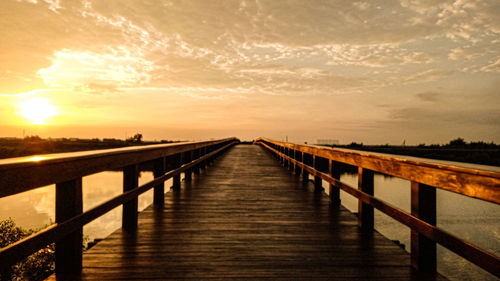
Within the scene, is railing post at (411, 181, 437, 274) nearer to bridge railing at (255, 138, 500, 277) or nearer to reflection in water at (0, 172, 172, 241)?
bridge railing at (255, 138, 500, 277)

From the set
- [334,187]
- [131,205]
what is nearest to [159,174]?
[131,205]

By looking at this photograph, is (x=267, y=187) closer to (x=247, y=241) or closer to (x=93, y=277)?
(x=247, y=241)

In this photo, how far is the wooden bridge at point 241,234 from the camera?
2.35 metres

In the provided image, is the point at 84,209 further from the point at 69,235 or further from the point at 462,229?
the point at 69,235

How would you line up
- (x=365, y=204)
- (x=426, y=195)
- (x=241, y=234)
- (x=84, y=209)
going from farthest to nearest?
(x=84, y=209), (x=365, y=204), (x=241, y=234), (x=426, y=195)

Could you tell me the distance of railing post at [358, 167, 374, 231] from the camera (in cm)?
430

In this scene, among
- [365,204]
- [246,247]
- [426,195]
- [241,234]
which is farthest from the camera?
[365,204]

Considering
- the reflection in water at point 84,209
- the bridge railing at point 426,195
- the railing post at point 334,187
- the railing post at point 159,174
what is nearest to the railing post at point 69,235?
the railing post at point 159,174

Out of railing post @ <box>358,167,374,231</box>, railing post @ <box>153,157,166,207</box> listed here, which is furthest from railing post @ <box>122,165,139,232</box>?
railing post @ <box>358,167,374,231</box>

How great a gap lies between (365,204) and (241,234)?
1770 mm

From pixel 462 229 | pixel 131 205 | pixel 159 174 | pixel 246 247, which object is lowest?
pixel 462 229

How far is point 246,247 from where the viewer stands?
150 inches

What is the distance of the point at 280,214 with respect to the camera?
552 centimetres

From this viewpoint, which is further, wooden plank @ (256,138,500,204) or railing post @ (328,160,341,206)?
railing post @ (328,160,341,206)
